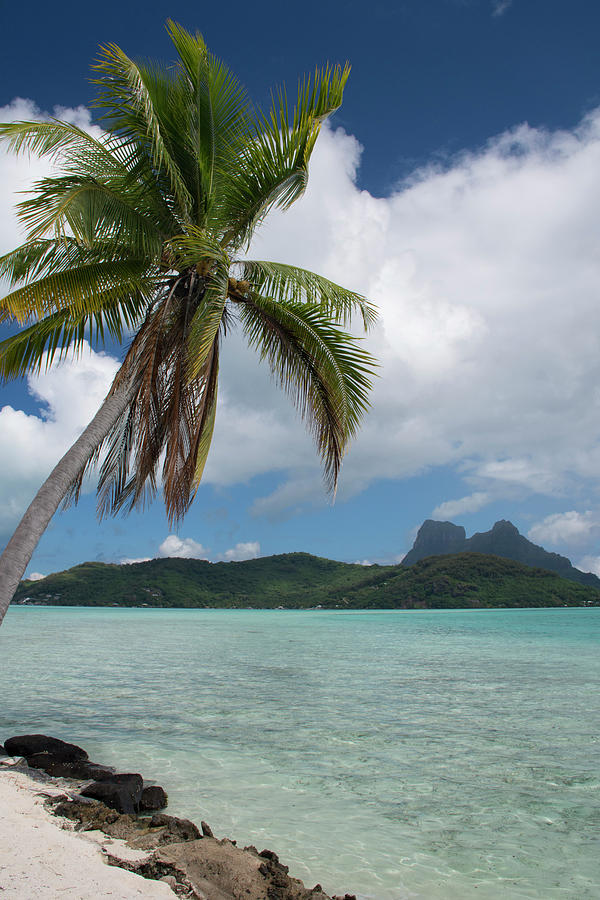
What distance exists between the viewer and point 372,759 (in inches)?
263

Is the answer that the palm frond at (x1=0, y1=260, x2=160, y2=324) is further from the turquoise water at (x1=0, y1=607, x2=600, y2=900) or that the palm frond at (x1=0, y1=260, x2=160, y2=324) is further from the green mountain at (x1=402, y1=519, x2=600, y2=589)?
the green mountain at (x1=402, y1=519, x2=600, y2=589)

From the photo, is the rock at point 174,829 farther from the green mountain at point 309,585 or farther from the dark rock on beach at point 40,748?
the green mountain at point 309,585

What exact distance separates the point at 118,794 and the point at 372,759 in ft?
10.7

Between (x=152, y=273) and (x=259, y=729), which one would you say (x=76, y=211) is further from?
(x=259, y=729)

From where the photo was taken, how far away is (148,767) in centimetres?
634

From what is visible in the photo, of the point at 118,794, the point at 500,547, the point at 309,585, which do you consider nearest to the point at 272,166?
the point at 118,794

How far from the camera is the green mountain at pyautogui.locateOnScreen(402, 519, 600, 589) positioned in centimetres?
15262

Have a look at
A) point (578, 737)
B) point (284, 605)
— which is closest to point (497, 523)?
point (284, 605)

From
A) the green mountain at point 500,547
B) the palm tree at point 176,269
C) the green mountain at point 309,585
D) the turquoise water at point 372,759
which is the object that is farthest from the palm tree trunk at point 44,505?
the green mountain at point 500,547

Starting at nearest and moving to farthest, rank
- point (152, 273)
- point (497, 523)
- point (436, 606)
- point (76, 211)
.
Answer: point (76, 211) < point (152, 273) < point (436, 606) < point (497, 523)

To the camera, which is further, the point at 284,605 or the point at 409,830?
the point at 284,605

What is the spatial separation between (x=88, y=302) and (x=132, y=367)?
2.78 ft

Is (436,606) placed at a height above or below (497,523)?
below

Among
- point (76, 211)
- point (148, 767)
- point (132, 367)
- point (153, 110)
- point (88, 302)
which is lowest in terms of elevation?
point (148, 767)
